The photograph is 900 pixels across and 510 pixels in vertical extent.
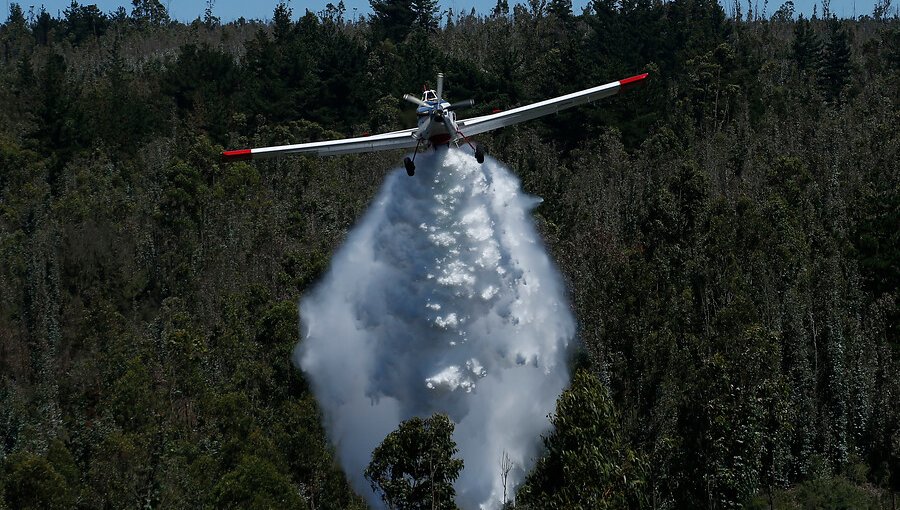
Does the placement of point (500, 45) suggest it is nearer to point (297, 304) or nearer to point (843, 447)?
point (297, 304)

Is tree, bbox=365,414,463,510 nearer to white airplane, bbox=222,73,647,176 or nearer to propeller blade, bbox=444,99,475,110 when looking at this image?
propeller blade, bbox=444,99,475,110

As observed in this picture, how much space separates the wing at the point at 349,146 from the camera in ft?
134

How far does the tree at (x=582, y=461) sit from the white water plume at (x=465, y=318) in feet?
31.5

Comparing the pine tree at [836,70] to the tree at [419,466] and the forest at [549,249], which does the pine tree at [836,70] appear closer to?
the forest at [549,249]

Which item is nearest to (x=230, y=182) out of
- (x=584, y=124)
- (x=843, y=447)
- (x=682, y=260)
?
(x=584, y=124)

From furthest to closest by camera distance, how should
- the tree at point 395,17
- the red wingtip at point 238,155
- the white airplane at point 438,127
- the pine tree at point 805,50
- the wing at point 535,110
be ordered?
the tree at point 395,17, the pine tree at point 805,50, the red wingtip at point 238,155, the wing at point 535,110, the white airplane at point 438,127

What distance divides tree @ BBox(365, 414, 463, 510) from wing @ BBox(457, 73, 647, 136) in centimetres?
1264

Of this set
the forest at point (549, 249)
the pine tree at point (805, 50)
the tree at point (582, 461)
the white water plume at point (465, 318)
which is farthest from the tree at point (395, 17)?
the tree at point (582, 461)

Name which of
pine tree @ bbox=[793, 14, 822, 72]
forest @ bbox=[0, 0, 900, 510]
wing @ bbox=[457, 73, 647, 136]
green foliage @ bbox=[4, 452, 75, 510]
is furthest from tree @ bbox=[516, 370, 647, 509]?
pine tree @ bbox=[793, 14, 822, 72]

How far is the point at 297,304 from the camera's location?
2288 inches

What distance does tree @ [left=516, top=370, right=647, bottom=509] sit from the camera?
34.0m

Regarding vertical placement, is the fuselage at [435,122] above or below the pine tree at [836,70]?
above

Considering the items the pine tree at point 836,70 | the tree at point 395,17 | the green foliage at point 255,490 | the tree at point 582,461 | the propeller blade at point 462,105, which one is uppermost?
the tree at point 395,17

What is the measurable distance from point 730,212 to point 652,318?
999 cm
